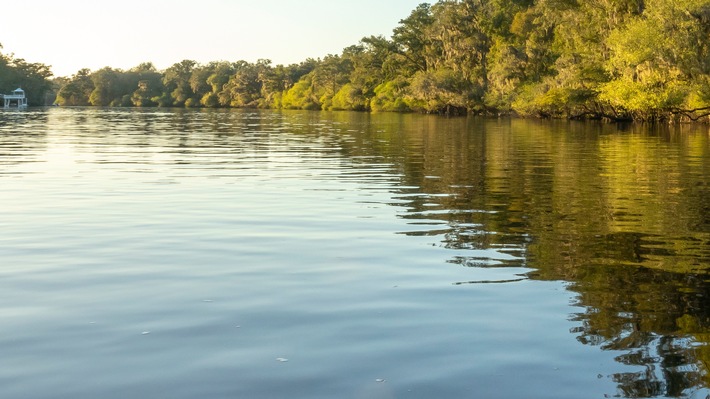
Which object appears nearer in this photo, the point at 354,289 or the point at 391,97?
the point at 354,289

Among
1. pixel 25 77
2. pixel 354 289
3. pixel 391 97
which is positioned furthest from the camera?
pixel 25 77

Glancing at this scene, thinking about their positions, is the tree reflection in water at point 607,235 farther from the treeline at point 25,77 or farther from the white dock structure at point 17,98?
the treeline at point 25,77

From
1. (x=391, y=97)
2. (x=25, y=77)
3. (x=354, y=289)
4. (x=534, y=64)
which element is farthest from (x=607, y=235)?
(x=25, y=77)

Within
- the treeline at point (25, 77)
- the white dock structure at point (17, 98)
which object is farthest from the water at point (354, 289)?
the treeline at point (25, 77)

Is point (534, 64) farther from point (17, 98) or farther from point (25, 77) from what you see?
point (25, 77)

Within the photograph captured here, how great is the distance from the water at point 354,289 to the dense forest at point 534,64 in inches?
1283

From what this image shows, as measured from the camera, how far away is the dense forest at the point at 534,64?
50.5 m

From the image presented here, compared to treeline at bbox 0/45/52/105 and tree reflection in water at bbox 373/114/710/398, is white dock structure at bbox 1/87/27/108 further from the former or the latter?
tree reflection in water at bbox 373/114/710/398

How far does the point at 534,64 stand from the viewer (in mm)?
81438

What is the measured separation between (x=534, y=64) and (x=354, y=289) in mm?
75897

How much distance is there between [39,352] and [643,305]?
5732 mm

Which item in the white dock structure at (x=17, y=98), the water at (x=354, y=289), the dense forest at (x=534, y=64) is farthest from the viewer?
the white dock structure at (x=17, y=98)

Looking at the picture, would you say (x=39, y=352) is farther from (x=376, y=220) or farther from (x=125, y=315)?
(x=376, y=220)

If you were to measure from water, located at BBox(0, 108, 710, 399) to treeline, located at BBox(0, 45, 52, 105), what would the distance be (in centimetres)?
15432
